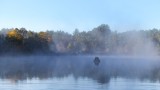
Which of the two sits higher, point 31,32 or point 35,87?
point 31,32

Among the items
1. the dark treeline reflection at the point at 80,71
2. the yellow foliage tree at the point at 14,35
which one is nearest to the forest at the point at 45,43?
the yellow foliage tree at the point at 14,35

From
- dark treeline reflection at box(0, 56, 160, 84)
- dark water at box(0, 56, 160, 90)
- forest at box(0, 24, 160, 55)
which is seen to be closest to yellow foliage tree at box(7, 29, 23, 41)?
forest at box(0, 24, 160, 55)

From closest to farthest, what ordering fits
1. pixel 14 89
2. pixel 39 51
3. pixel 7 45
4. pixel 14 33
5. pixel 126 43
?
pixel 14 89
pixel 7 45
pixel 14 33
pixel 39 51
pixel 126 43

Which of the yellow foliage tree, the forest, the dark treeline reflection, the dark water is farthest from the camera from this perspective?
the yellow foliage tree

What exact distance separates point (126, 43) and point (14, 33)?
6508 cm

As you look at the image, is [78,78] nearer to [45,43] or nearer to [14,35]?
[14,35]

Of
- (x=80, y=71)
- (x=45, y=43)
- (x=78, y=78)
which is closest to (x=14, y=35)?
(x=45, y=43)

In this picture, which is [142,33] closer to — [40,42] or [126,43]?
[126,43]

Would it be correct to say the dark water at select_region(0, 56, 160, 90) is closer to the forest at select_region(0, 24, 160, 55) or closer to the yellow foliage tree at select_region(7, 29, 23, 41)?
the forest at select_region(0, 24, 160, 55)

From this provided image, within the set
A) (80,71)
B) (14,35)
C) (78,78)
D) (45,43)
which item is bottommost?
(78,78)

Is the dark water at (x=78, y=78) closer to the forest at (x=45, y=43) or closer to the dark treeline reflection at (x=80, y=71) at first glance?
the dark treeline reflection at (x=80, y=71)

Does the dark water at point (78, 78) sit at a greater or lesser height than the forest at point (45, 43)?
lesser

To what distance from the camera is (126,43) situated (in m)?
199

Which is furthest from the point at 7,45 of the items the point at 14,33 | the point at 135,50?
the point at 135,50
